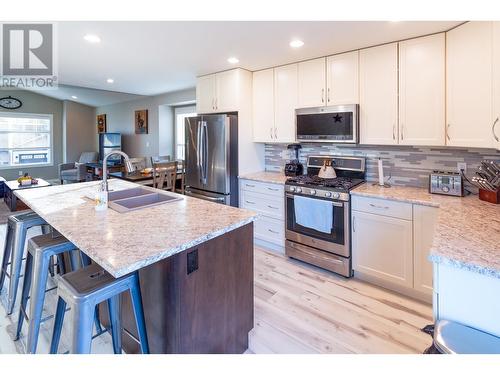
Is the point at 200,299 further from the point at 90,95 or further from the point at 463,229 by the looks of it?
the point at 90,95

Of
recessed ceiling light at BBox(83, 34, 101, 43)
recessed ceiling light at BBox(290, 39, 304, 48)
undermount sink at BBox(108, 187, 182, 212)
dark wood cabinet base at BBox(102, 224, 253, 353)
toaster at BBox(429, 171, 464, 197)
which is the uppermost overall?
recessed ceiling light at BBox(290, 39, 304, 48)

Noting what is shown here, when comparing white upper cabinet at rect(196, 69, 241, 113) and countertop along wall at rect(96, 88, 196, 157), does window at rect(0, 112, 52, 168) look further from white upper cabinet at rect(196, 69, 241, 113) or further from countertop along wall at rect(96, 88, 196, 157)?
white upper cabinet at rect(196, 69, 241, 113)

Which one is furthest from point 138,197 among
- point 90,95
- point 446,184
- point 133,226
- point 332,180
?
point 90,95

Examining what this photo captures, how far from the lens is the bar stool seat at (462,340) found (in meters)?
0.97

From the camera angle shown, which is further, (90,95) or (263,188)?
(90,95)

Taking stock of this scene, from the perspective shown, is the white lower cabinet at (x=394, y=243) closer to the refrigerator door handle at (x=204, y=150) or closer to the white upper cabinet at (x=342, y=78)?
the white upper cabinet at (x=342, y=78)

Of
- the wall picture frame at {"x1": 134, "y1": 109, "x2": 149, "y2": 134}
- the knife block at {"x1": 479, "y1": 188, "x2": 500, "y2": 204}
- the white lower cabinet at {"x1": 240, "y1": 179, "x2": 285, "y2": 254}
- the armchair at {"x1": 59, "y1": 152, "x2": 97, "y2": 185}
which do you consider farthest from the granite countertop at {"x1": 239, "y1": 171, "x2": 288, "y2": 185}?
the armchair at {"x1": 59, "y1": 152, "x2": 97, "y2": 185}

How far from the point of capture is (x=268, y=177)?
360 cm

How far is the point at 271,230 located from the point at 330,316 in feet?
4.57

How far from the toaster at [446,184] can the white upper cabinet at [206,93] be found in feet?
8.86

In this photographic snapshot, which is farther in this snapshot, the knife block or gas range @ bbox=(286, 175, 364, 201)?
gas range @ bbox=(286, 175, 364, 201)

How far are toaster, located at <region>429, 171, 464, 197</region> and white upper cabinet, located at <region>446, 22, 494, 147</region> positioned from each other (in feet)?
0.90

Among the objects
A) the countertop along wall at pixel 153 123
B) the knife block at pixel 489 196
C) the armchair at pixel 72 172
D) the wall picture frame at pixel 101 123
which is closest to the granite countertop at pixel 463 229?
the knife block at pixel 489 196

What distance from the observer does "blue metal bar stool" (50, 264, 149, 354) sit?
1177 mm
